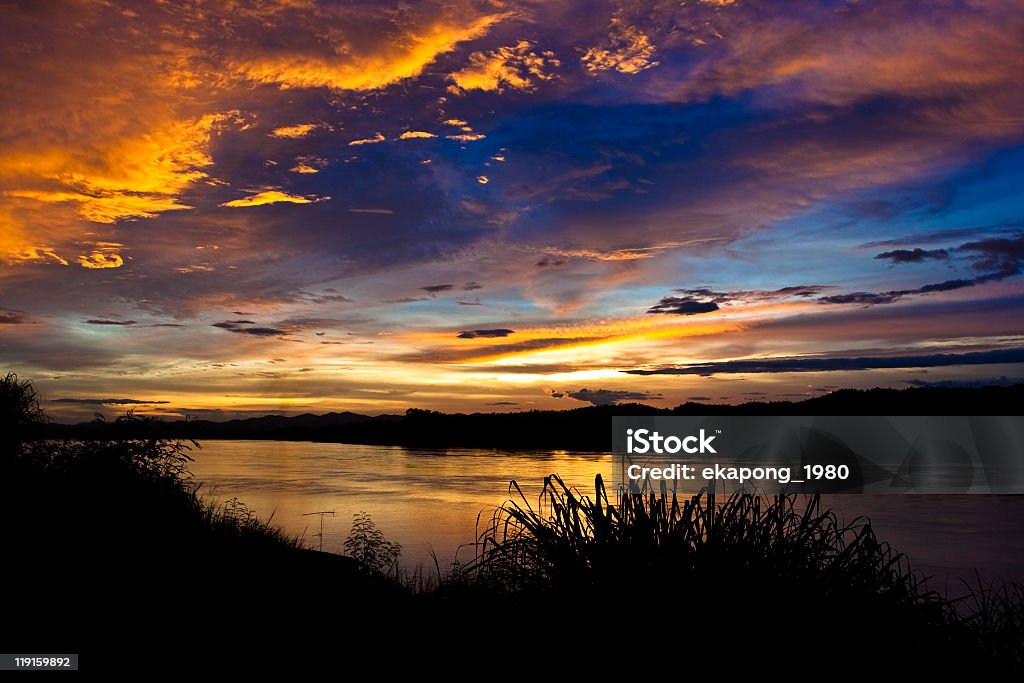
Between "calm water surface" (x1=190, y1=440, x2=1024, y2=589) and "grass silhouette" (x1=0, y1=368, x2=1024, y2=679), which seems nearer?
"grass silhouette" (x1=0, y1=368, x2=1024, y2=679)

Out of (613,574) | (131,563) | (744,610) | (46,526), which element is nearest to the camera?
(744,610)

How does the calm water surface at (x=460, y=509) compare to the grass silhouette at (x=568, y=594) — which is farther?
the calm water surface at (x=460, y=509)

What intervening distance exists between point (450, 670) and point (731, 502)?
3.34 m

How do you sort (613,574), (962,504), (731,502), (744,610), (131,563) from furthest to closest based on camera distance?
(962,504) < (131,563) < (731,502) < (613,574) < (744,610)

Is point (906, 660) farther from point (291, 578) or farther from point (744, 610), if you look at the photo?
point (291, 578)

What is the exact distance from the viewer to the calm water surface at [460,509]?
34.7m

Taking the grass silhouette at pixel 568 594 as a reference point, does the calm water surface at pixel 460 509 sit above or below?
below

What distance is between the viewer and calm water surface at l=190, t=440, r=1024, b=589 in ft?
114

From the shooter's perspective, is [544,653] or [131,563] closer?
[544,653]

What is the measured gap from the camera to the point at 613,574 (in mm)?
7676

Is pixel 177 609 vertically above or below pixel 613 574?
below

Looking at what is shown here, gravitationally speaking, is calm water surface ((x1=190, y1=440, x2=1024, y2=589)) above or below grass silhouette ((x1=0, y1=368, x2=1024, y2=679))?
below

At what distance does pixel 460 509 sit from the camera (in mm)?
48531

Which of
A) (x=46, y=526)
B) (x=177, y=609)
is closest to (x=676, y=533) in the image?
(x=177, y=609)
